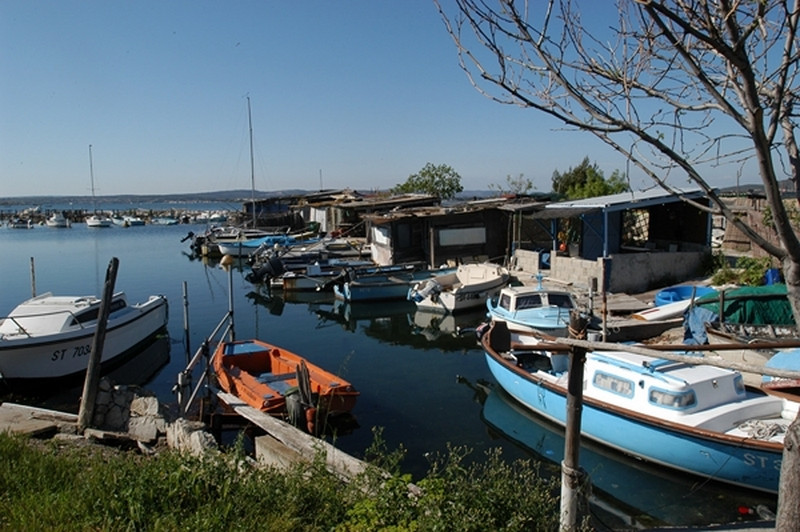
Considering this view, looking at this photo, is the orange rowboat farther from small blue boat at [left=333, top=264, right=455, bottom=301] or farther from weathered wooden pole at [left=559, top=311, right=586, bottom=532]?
small blue boat at [left=333, top=264, right=455, bottom=301]

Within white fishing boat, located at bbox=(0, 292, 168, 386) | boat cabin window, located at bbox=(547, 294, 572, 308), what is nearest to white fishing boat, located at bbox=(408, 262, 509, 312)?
boat cabin window, located at bbox=(547, 294, 572, 308)

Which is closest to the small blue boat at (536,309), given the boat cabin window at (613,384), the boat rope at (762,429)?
the boat cabin window at (613,384)

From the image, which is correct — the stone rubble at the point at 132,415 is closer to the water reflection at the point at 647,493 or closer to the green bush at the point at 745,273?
the water reflection at the point at 647,493

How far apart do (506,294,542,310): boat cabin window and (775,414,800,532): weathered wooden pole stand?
14.3m

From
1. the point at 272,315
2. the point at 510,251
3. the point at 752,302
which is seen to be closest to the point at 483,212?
the point at 510,251

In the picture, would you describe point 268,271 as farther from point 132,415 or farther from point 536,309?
point 132,415

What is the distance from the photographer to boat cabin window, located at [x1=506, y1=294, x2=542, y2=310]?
18328 mm

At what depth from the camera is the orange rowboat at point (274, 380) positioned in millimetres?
12164

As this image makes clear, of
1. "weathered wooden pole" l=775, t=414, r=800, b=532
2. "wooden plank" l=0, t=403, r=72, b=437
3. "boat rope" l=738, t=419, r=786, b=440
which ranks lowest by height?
"wooden plank" l=0, t=403, r=72, b=437

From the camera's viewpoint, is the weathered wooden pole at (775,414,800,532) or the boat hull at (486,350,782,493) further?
the boat hull at (486,350,782,493)

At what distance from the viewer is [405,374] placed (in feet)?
56.3

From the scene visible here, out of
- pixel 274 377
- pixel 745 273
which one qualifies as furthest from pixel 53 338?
pixel 745 273

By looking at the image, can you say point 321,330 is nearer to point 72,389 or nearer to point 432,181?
point 72,389

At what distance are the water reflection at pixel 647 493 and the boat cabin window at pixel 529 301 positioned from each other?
6539 millimetres
